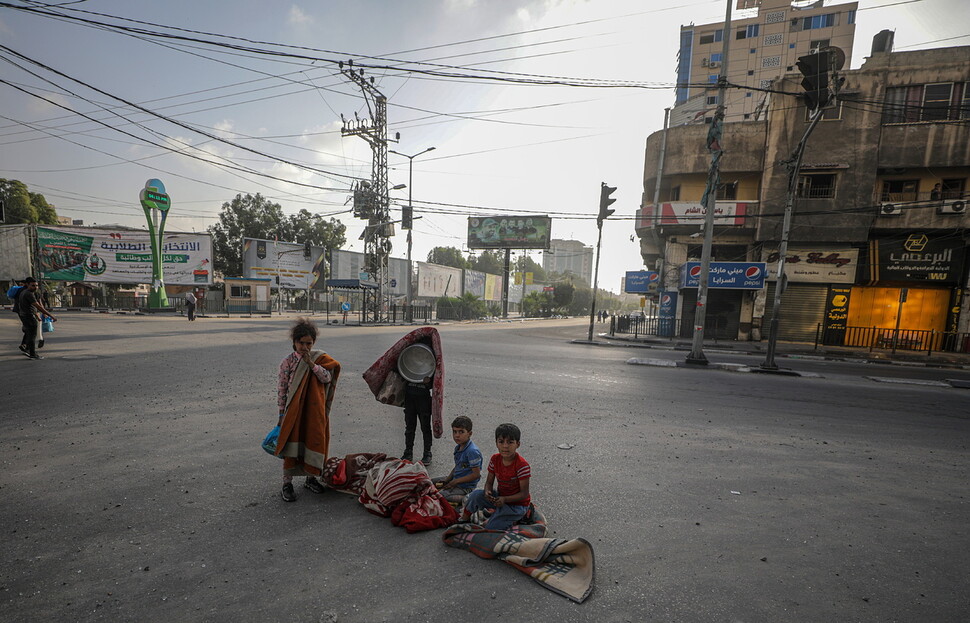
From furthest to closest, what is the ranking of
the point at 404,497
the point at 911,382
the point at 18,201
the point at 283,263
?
1. the point at 283,263
2. the point at 18,201
3. the point at 911,382
4. the point at 404,497

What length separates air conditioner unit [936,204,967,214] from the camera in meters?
17.9

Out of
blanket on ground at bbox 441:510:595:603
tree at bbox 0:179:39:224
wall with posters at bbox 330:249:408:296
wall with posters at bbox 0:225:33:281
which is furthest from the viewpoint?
wall with posters at bbox 330:249:408:296

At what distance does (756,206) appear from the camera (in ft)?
69.9

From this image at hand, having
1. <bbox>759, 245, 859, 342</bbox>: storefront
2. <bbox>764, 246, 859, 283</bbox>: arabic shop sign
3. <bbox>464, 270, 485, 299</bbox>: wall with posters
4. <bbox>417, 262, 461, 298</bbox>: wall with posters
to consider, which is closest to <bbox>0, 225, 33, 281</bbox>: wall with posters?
<bbox>417, 262, 461, 298</bbox>: wall with posters

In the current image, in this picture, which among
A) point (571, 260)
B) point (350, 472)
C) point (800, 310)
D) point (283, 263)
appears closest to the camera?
point (350, 472)

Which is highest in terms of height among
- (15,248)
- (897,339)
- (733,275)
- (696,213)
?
(696,213)

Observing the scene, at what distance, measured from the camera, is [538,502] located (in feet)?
11.4

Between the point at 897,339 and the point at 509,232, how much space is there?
3427 centimetres

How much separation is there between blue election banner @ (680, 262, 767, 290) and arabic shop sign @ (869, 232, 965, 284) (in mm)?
5321

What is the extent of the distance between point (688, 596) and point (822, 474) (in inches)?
124

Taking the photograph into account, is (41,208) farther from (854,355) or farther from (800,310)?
(854,355)

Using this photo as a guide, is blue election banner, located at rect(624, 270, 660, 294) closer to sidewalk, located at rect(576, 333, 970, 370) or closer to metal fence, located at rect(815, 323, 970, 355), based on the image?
sidewalk, located at rect(576, 333, 970, 370)

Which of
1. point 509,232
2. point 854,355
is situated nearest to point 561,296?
point 509,232

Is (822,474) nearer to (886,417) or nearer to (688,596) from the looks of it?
(688,596)
